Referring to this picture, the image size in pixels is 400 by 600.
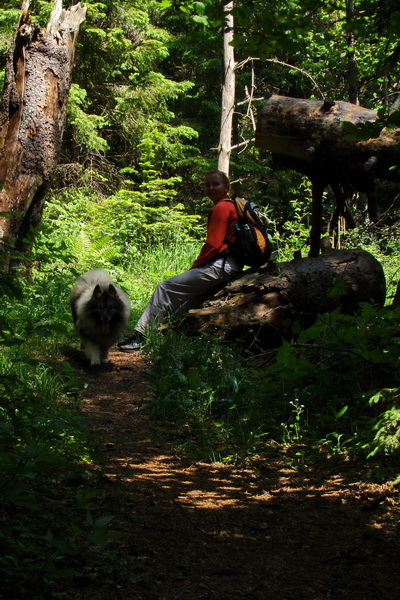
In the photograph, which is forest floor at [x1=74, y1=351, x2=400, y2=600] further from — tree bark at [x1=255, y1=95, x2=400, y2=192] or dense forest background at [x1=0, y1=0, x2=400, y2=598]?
tree bark at [x1=255, y1=95, x2=400, y2=192]

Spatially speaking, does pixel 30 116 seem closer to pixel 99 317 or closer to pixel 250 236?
pixel 99 317

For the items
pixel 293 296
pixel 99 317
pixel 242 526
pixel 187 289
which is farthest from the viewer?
pixel 187 289

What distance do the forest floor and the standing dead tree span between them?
3.26 metres

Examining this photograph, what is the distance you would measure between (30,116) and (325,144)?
4.49 metres

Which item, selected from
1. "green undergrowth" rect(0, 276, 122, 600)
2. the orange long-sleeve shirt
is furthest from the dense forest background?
the orange long-sleeve shirt

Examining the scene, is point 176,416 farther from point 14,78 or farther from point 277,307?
point 14,78

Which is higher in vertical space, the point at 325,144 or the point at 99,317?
the point at 325,144

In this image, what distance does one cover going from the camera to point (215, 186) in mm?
7793

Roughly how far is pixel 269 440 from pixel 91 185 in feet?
44.4

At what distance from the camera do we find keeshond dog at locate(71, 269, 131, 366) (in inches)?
288

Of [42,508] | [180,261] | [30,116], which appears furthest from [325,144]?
[180,261]

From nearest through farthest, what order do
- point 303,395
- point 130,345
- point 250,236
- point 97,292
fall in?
point 303,395, point 97,292, point 250,236, point 130,345

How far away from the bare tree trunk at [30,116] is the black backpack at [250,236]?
303 centimetres

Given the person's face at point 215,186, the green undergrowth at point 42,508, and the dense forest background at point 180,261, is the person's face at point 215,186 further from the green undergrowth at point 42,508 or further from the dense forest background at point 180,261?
the green undergrowth at point 42,508
